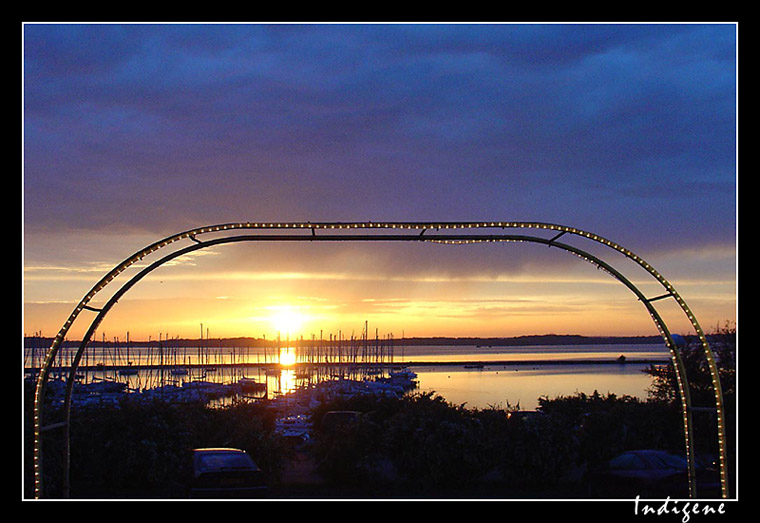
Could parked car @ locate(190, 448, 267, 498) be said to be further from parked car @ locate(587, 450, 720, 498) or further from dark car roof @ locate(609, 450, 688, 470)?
dark car roof @ locate(609, 450, 688, 470)

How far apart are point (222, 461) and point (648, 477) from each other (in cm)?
730

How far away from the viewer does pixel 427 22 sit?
802cm

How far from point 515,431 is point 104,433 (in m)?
8.28

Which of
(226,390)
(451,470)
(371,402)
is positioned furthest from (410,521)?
(226,390)

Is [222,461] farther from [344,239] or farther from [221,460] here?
[344,239]

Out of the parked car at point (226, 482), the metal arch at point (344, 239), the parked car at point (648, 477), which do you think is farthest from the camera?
the parked car at point (648, 477)

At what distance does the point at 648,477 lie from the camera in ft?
39.3
